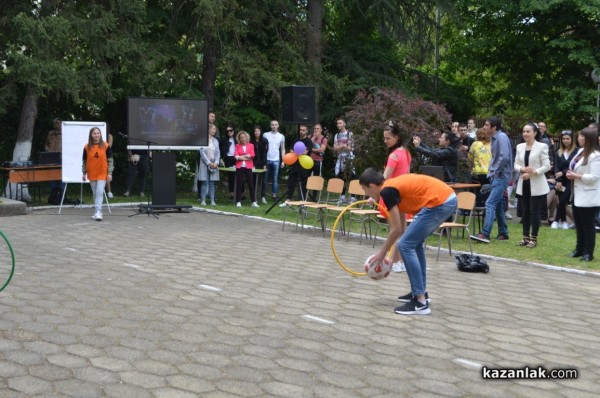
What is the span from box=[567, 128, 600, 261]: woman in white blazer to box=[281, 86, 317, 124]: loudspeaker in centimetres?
772

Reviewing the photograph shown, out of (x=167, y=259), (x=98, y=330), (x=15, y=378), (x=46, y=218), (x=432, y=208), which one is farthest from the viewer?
(x=46, y=218)

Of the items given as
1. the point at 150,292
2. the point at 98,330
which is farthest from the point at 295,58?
the point at 98,330

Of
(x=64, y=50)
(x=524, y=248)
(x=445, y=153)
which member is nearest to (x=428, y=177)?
(x=524, y=248)

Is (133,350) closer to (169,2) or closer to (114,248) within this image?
(114,248)

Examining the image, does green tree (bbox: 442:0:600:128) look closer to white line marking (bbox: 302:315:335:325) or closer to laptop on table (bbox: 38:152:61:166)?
laptop on table (bbox: 38:152:61:166)

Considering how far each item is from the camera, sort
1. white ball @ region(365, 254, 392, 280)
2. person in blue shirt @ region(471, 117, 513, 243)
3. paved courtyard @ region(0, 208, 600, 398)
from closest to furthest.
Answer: paved courtyard @ region(0, 208, 600, 398)
white ball @ region(365, 254, 392, 280)
person in blue shirt @ region(471, 117, 513, 243)

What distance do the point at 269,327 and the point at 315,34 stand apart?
63.6 ft

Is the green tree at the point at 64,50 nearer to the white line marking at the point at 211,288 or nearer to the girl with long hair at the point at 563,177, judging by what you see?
the girl with long hair at the point at 563,177

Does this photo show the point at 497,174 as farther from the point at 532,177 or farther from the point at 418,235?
the point at 418,235

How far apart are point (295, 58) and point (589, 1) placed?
348 inches

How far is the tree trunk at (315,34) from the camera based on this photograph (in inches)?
1017

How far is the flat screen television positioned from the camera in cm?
1816

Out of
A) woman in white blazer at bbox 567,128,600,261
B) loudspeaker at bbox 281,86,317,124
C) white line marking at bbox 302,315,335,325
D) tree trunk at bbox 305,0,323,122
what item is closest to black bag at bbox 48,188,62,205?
loudspeaker at bbox 281,86,317,124

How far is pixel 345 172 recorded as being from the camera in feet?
55.1
